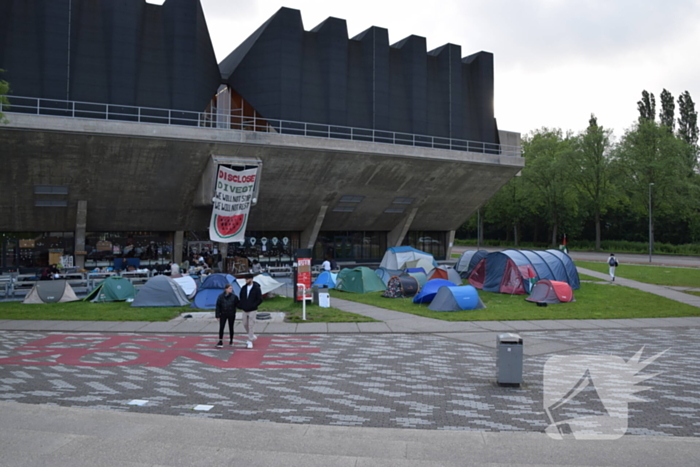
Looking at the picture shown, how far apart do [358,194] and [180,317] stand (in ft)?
68.0

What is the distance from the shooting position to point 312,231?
3847 cm

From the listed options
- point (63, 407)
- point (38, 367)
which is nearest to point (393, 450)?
point (63, 407)

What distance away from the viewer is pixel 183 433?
23.4 ft

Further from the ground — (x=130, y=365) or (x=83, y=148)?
(x=83, y=148)

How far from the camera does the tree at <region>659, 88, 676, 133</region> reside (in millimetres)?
80250

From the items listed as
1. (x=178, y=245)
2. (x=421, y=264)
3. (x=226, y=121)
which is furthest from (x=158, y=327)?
(x=226, y=121)

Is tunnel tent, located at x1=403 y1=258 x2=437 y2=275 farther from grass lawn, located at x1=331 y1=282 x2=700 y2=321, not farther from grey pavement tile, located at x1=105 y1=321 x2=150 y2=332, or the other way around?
grey pavement tile, located at x1=105 y1=321 x2=150 y2=332

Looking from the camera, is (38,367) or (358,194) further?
(358,194)

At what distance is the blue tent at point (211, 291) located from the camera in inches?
794

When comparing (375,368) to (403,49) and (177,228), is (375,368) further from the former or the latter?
(403,49)

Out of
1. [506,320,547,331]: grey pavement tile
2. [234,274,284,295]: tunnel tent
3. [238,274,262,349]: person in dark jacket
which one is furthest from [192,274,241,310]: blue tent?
[506,320,547,331]: grey pavement tile

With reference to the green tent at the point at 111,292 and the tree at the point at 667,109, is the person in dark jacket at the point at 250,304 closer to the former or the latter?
the green tent at the point at 111,292

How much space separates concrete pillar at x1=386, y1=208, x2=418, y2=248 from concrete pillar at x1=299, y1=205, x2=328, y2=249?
7208 millimetres

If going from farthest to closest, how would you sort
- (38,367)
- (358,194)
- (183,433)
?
(358,194) → (38,367) → (183,433)
